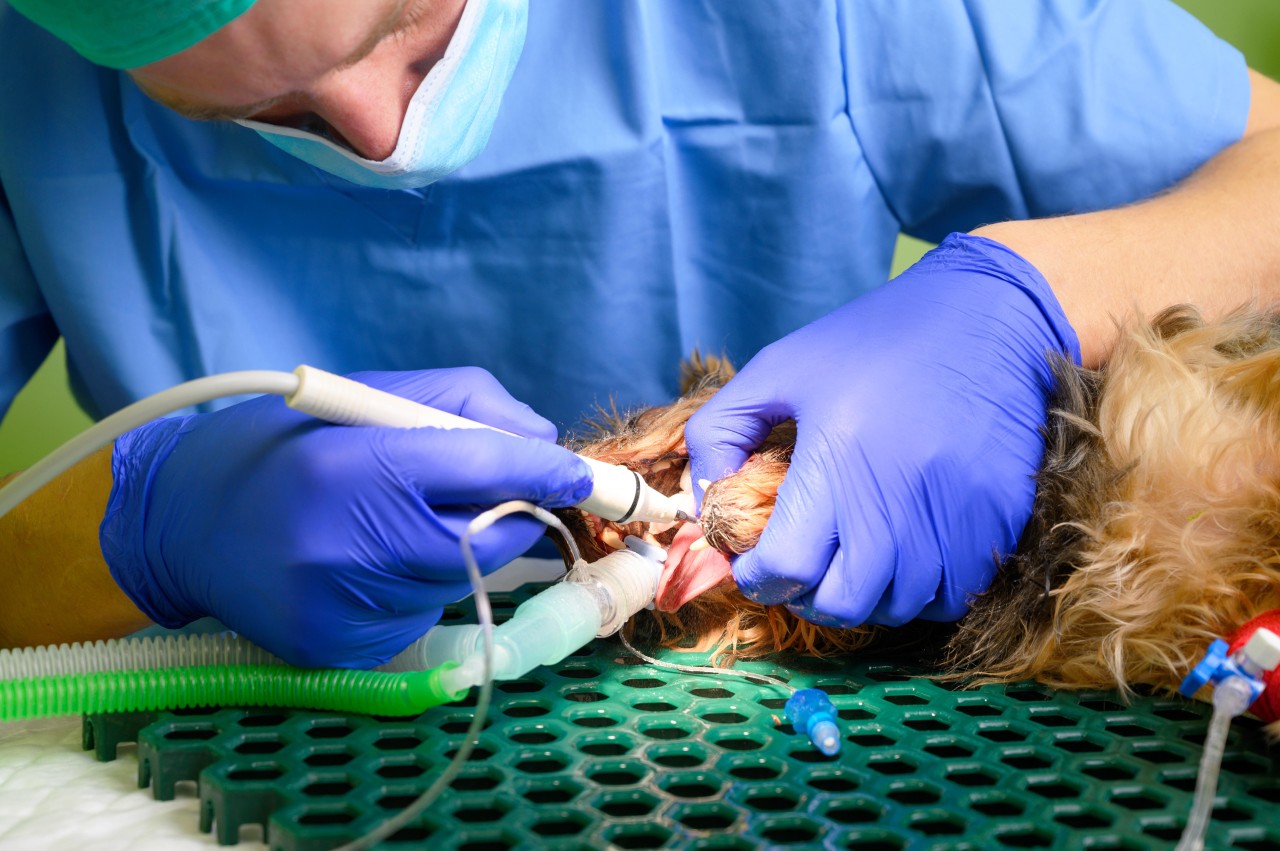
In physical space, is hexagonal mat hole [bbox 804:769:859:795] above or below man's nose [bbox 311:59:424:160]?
below

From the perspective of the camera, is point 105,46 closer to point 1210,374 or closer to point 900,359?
point 900,359

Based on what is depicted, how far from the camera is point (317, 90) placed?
107 centimetres

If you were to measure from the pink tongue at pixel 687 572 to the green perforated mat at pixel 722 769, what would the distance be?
0.09 meters

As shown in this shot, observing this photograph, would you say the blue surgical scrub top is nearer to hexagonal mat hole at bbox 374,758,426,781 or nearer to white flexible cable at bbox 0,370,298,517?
white flexible cable at bbox 0,370,298,517

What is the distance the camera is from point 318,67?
40.7 inches

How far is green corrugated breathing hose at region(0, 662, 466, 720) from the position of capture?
926mm

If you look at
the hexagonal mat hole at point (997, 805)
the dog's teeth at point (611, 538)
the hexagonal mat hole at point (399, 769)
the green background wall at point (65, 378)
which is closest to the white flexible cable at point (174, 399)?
the hexagonal mat hole at point (399, 769)

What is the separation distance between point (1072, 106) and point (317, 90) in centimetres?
99

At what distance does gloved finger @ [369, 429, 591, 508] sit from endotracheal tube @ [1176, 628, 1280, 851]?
563 mm

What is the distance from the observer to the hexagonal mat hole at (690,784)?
0.84 meters

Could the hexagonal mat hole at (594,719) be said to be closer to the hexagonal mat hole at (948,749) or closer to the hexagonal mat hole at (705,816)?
the hexagonal mat hole at (705,816)

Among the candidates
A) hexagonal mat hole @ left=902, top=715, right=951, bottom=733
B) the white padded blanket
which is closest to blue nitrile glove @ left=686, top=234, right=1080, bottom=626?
hexagonal mat hole @ left=902, top=715, right=951, bottom=733

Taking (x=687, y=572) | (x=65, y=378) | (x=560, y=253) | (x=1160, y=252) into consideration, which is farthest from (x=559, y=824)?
(x=65, y=378)

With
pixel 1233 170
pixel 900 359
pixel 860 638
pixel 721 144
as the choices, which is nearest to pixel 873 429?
pixel 900 359
